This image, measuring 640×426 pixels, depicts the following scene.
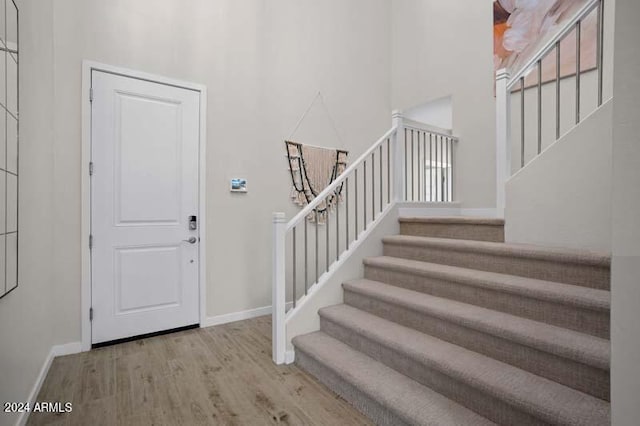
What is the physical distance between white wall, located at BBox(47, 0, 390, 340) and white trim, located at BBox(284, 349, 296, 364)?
1.18 metres

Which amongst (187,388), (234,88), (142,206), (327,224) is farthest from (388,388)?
(234,88)

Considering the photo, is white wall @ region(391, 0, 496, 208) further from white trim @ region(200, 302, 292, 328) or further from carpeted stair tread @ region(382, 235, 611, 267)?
white trim @ region(200, 302, 292, 328)

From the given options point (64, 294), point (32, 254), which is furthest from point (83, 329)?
point (32, 254)

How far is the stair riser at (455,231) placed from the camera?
246 cm

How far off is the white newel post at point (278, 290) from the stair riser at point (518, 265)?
1.13 meters

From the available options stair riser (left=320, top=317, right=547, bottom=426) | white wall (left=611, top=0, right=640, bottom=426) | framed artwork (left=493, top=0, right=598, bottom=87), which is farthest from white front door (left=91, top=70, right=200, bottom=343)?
framed artwork (left=493, top=0, right=598, bottom=87)

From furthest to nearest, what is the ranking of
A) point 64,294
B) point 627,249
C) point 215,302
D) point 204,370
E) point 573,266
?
point 215,302, point 64,294, point 204,370, point 573,266, point 627,249

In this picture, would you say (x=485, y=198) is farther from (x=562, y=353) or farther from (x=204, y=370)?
(x=204, y=370)

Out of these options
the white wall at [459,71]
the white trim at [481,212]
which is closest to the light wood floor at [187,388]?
the white trim at [481,212]

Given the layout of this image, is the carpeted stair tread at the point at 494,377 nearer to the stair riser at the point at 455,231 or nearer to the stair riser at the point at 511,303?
the stair riser at the point at 511,303

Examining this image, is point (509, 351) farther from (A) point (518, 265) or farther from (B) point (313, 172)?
(B) point (313, 172)

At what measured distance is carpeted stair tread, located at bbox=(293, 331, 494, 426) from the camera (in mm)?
1512

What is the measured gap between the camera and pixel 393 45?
4.99 m

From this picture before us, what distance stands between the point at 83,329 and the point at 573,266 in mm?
3477
